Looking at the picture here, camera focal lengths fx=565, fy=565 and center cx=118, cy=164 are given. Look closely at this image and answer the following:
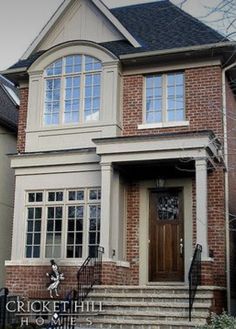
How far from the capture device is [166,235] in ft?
48.0

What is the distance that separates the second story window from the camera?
1492 centimetres

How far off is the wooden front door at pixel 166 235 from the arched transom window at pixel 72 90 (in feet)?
9.53

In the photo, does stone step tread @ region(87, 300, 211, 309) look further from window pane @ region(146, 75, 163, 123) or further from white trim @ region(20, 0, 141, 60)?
white trim @ region(20, 0, 141, 60)

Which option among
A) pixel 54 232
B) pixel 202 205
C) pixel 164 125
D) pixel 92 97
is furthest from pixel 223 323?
pixel 92 97

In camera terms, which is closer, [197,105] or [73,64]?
[197,105]

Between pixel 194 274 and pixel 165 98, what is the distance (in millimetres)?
5023

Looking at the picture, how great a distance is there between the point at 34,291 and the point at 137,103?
5.66 m

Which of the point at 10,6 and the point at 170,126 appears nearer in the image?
the point at 10,6

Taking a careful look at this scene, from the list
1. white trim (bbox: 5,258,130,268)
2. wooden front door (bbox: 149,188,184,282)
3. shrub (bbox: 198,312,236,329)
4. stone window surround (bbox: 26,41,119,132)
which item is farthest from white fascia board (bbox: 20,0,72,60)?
shrub (bbox: 198,312,236,329)

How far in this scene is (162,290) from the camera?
12445 millimetres

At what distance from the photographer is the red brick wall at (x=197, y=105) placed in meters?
14.4

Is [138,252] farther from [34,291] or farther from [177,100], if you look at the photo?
[177,100]

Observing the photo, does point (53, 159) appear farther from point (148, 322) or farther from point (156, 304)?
point (148, 322)

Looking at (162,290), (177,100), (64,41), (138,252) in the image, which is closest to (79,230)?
(138,252)
